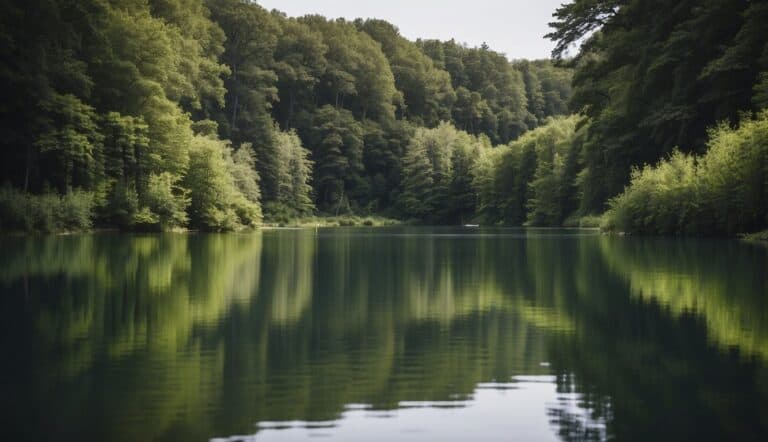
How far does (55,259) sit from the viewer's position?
2058cm

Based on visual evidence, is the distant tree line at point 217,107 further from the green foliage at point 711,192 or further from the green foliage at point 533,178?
the green foliage at point 711,192

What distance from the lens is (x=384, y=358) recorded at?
7617 mm

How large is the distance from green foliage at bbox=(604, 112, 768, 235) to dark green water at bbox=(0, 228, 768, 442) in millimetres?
15884

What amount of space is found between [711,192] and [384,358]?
27.8 metres

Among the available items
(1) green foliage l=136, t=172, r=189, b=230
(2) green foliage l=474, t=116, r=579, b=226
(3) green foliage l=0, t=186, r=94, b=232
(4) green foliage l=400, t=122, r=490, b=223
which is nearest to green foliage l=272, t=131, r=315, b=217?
(4) green foliage l=400, t=122, r=490, b=223

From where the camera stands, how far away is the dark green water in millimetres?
5473

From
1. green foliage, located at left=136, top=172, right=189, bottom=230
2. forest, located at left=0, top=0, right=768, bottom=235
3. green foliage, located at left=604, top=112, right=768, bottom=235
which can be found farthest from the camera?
green foliage, located at left=136, top=172, right=189, bottom=230

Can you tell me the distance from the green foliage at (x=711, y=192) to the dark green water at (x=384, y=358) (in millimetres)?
15884

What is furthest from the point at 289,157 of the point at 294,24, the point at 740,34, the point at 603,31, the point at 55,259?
the point at 55,259

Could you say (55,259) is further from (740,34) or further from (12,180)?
(740,34)

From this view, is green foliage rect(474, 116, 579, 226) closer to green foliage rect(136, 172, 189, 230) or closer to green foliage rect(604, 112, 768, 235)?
green foliage rect(604, 112, 768, 235)

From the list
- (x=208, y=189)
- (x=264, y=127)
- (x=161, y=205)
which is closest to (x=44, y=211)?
(x=161, y=205)

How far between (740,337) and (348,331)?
12.1 ft

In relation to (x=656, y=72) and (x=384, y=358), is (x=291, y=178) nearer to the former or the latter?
(x=656, y=72)
